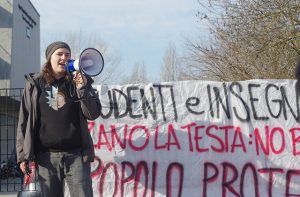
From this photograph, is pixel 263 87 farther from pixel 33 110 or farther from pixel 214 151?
pixel 33 110

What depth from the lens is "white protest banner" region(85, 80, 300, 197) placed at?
5871 millimetres

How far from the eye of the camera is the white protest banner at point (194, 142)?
5.87 m

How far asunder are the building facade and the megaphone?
1635 cm

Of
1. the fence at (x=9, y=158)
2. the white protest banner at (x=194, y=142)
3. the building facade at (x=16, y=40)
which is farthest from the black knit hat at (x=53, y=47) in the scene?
the building facade at (x=16, y=40)

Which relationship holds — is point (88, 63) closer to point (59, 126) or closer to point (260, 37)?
point (59, 126)

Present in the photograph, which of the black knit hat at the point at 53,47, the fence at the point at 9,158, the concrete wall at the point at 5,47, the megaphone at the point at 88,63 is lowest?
the fence at the point at 9,158

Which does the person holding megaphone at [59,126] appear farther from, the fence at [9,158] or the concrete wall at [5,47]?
the concrete wall at [5,47]

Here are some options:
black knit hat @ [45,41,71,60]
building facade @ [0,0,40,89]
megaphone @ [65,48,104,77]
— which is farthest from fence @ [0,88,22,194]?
megaphone @ [65,48,104,77]

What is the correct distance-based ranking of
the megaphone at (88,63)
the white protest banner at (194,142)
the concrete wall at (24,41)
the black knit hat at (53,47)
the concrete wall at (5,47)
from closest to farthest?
the megaphone at (88,63) < the black knit hat at (53,47) < the white protest banner at (194,142) < the concrete wall at (5,47) < the concrete wall at (24,41)

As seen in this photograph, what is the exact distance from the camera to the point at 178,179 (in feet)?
19.3

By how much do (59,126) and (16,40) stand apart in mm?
17770

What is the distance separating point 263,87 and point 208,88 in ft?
2.13

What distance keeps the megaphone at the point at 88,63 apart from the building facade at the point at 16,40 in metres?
16.3

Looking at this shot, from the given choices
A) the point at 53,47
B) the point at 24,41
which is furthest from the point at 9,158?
the point at 53,47
